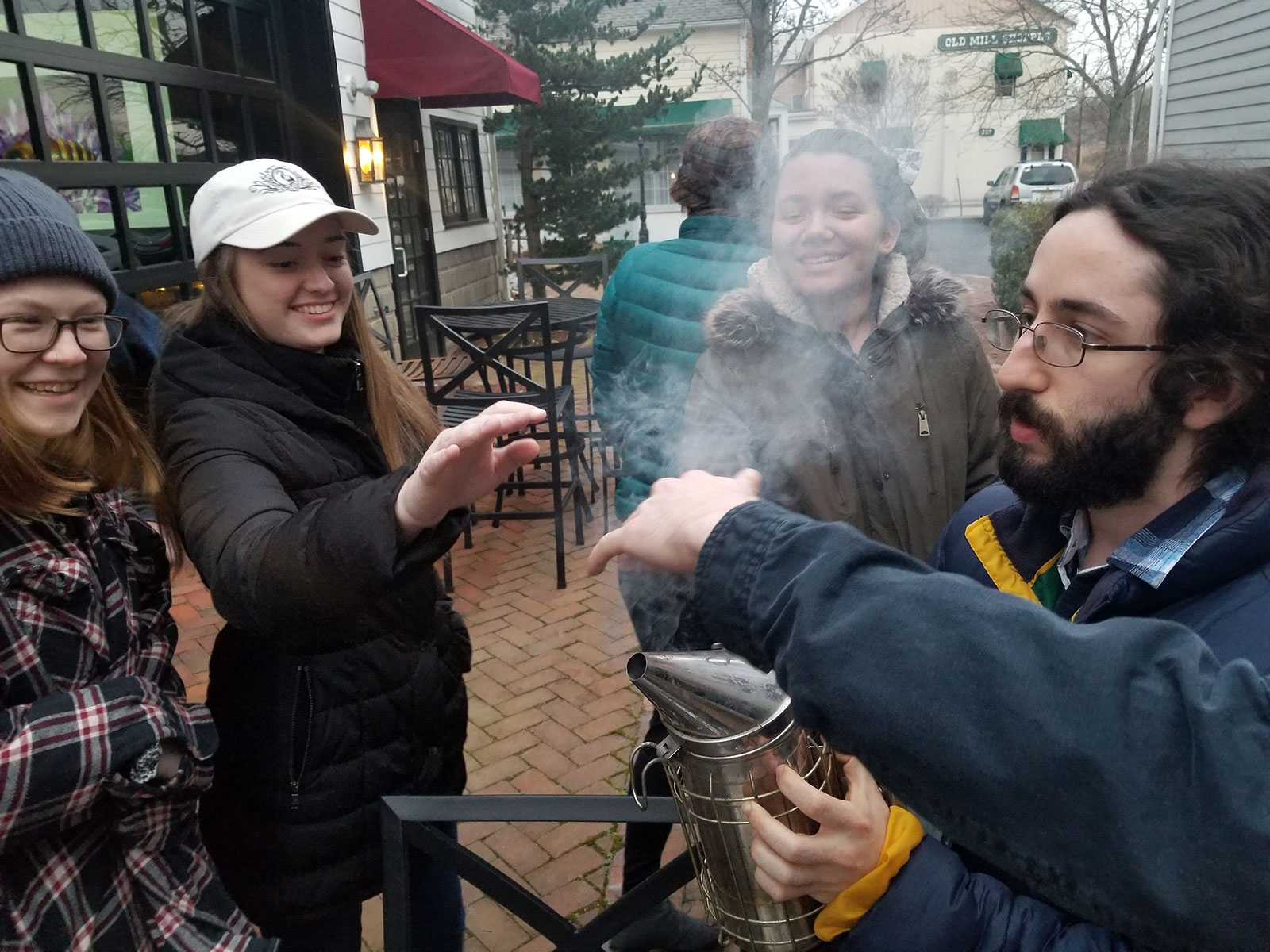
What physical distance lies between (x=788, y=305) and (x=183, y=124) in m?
5.54

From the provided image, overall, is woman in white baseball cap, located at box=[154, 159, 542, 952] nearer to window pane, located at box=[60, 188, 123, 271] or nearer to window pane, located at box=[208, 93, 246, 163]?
window pane, located at box=[60, 188, 123, 271]

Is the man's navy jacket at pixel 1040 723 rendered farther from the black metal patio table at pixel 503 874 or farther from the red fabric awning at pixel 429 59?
the red fabric awning at pixel 429 59

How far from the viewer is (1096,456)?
3.98ft

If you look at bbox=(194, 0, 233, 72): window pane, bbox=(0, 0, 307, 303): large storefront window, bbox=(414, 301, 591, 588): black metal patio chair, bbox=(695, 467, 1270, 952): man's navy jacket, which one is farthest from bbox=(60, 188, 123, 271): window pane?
bbox=(695, 467, 1270, 952): man's navy jacket

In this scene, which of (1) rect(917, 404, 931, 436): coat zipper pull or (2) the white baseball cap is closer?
(2) the white baseball cap

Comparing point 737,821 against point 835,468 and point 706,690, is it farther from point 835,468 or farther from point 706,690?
point 835,468

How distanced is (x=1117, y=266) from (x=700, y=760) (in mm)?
921

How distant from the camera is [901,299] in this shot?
6.42 feet

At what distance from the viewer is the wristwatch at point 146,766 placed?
1294 mm

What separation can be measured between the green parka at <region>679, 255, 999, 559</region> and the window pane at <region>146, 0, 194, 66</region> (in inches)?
210

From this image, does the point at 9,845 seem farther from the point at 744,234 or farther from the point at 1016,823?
the point at 744,234

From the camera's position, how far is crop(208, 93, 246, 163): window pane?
6.05 meters

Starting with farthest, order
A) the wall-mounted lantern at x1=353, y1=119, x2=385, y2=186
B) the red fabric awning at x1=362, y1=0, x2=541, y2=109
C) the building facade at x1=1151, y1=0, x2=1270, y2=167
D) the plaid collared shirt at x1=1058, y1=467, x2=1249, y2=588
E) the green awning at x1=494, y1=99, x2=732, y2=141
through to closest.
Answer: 1. the green awning at x1=494, y1=99, x2=732, y2=141
2. the building facade at x1=1151, y1=0, x2=1270, y2=167
3. the red fabric awning at x1=362, y1=0, x2=541, y2=109
4. the wall-mounted lantern at x1=353, y1=119, x2=385, y2=186
5. the plaid collared shirt at x1=1058, y1=467, x2=1249, y2=588

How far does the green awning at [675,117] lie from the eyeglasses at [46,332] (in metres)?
11.9
